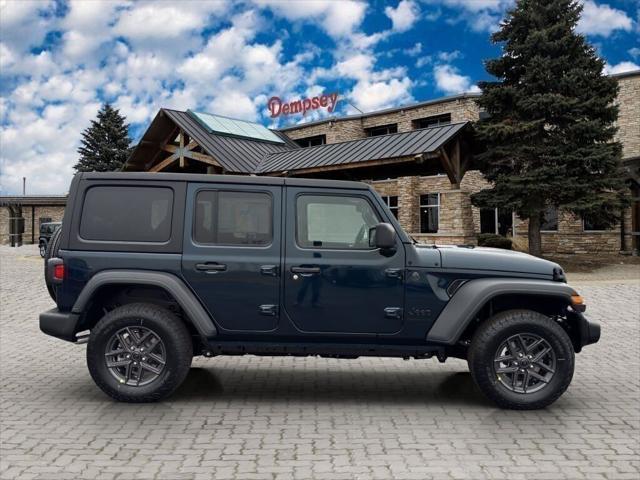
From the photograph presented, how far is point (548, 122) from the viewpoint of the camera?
72.9 ft

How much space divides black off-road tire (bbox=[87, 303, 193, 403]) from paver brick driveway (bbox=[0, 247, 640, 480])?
143 mm

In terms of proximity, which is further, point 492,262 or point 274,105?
point 274,105

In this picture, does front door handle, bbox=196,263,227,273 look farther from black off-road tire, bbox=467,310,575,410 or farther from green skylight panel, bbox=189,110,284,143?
green skylight panel, bbox=189,110,284,143

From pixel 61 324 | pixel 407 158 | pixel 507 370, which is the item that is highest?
pixel 407 158

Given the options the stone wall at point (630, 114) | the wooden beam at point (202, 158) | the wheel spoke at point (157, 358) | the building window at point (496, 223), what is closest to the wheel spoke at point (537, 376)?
the wheel spoke at point (157, 358)

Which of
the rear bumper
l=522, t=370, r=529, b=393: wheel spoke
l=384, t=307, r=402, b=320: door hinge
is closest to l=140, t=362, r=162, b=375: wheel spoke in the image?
the rear bumper

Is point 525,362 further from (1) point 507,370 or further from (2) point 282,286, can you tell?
(2) point 282,286

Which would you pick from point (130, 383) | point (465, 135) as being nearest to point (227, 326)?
point (130, 383)

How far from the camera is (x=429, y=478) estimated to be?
376 centimetres

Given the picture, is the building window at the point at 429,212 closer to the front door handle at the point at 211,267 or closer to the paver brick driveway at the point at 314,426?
the paver brick driveway at the point at 314,426

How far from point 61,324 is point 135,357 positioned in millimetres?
766

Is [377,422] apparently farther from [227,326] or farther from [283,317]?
[227,326]

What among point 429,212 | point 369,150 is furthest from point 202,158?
point 429,212

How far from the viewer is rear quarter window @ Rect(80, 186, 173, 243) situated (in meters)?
5.56
